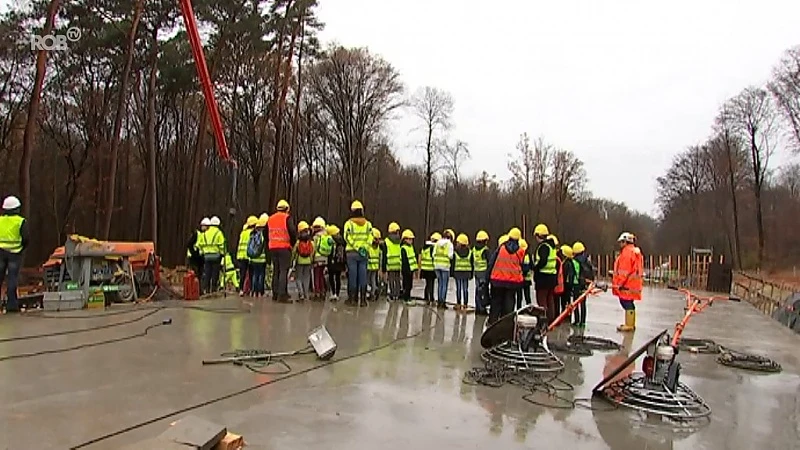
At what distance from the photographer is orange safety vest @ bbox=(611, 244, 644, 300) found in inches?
422

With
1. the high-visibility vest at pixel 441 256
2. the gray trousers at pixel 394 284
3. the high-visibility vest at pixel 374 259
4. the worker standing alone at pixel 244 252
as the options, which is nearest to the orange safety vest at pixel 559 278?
the high-visibility vest at pixel 441 256

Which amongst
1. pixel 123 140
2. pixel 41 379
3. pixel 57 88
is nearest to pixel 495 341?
pixel 41 379

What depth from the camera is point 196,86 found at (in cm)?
3253

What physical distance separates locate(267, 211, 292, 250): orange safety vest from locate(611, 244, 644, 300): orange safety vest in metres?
5.94

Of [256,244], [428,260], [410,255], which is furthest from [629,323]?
[256,244]

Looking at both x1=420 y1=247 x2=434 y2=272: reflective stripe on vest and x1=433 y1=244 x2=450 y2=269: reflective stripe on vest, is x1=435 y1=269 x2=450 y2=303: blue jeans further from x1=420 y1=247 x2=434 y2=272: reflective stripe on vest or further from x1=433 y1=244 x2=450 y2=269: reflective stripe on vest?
x1=420 y1=247 x2=434 y2=272: reflective stripe on vest

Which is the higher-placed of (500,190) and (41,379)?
(500,190)

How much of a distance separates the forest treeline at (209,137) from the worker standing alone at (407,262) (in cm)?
482

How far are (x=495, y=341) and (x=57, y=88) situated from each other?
103 ft

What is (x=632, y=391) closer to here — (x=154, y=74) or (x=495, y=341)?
(x=495, y=341)

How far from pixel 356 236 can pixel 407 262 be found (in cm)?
256

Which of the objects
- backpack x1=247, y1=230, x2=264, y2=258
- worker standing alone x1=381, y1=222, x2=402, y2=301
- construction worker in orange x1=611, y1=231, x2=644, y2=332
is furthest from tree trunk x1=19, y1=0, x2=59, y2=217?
construction worker in orange x1=611, y1=231, x2=644, y2=332

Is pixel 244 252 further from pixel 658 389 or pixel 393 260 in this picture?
pixel 658 389

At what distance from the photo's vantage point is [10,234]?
A: 9.51 meters
